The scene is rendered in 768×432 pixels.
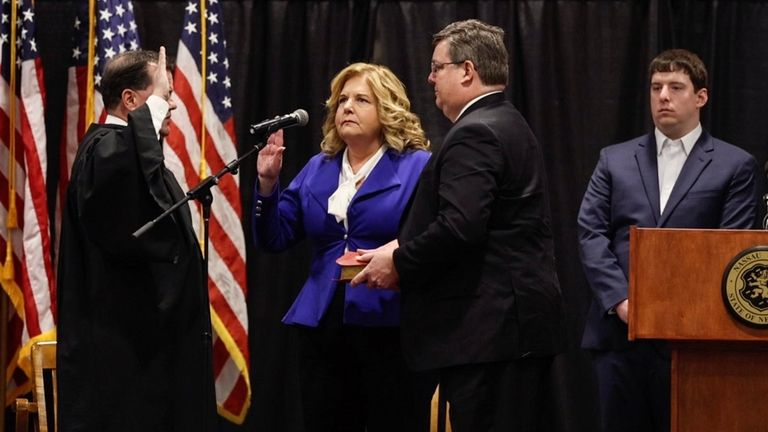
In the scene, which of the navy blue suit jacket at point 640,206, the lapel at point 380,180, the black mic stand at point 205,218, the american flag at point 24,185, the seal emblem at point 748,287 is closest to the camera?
the seal emblem at point 748,287

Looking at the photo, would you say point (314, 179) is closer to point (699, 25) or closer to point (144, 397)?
point (144, 397)

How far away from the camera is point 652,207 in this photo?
4.34 meters

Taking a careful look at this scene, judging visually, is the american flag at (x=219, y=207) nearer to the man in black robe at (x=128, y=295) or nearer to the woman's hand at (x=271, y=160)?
the woman's hand at (x=271, y=160)

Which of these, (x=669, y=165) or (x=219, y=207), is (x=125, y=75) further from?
(x=669, y=165)

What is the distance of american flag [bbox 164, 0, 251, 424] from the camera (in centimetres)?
501

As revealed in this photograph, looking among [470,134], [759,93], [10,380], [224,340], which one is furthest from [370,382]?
[759,93]

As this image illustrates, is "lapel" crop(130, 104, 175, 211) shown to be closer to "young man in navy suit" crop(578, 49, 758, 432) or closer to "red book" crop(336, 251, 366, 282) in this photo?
"red book" crop(336, 251, 366, 282)

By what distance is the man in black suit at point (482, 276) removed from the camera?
10.5 ft

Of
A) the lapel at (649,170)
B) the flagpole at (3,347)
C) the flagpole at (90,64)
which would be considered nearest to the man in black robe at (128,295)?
the flagpole at (90,64)

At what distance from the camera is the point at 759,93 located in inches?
217

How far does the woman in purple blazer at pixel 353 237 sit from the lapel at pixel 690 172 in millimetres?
1036

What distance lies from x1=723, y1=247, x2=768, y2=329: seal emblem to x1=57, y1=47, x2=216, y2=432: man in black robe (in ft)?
5.30

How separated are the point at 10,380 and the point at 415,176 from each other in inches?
93.3

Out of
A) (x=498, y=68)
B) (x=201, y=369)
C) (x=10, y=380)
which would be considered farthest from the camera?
(x=10, y=380)
